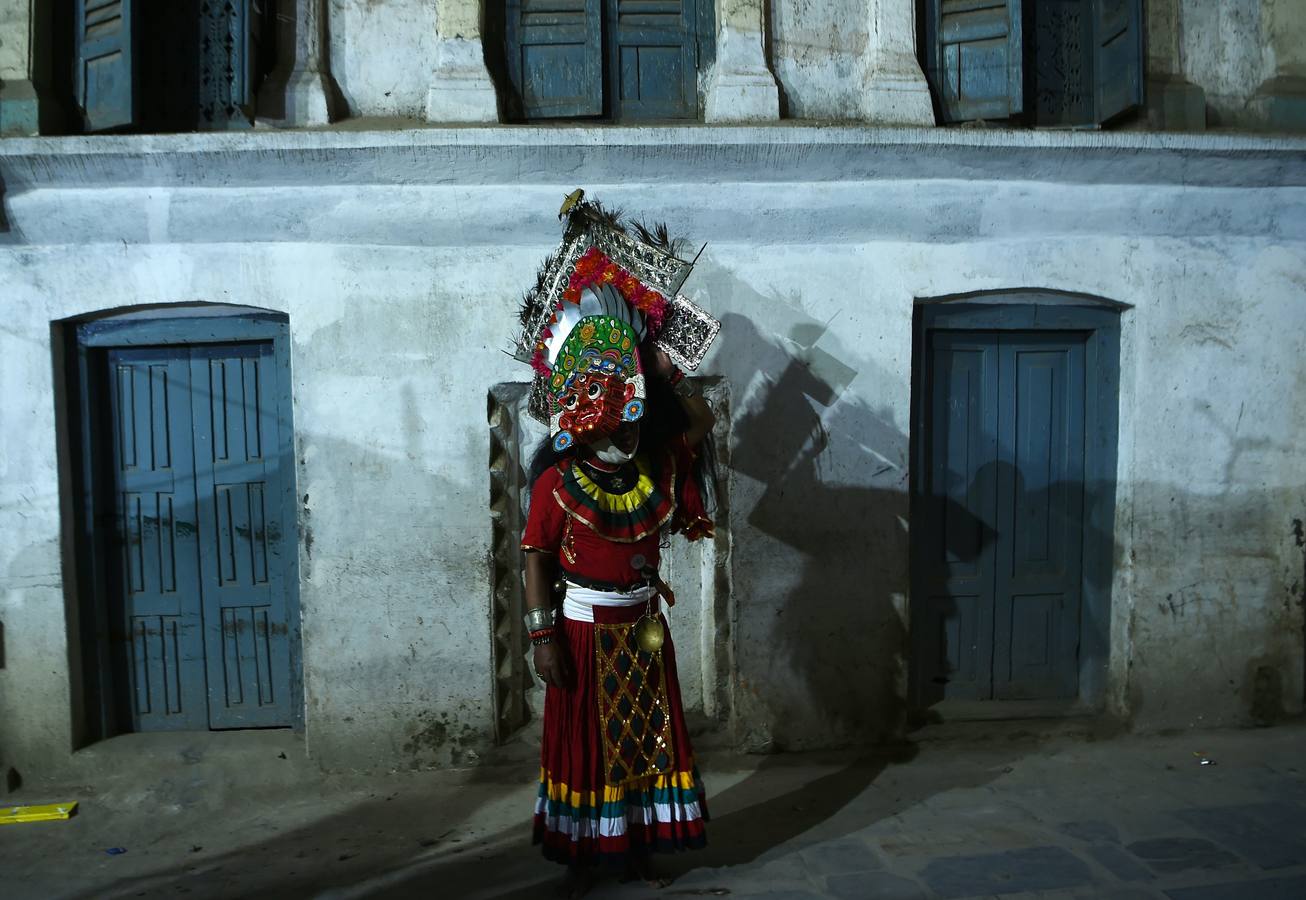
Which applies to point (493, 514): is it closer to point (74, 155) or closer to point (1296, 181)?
point (74, 155)

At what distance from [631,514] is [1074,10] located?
422 cm

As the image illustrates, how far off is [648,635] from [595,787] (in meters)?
0.58

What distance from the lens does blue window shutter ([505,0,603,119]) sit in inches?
205

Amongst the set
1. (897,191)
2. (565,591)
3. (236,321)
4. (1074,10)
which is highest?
(1074,10)

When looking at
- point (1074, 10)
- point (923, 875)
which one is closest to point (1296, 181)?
point (1074, 10)

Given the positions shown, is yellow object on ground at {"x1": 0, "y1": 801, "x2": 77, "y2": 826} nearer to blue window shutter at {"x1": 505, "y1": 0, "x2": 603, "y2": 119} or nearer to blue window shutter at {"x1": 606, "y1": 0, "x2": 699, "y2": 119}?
blue window shutter at {"x1": 505, "y1": 0, "x2": 603, "y2": 119}

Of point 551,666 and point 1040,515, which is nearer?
point 551,666

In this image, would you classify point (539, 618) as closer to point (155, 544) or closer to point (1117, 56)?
point (155, 544)

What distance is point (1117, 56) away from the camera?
17.3ft

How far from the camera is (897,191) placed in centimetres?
497

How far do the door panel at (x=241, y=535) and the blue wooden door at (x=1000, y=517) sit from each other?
3.49 meters

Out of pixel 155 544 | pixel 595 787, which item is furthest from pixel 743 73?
pixel 155 544

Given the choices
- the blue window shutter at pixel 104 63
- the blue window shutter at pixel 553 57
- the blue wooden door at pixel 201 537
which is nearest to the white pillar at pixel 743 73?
the blue window shutter at pixel 553 57

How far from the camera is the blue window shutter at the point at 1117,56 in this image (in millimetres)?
5113
